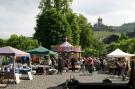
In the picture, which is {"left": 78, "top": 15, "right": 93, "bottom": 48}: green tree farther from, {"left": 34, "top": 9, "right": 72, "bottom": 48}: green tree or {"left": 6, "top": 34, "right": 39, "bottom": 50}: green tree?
{"left": 34, "top": 9, "right": 72, "bottom": 48}: green tree

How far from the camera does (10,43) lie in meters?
109

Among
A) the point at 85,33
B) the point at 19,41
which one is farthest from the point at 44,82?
the point at 85,33

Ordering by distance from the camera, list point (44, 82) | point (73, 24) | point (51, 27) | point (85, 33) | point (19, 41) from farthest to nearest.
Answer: point (85, 33) → point (19, 41) → point (73, 24) → point (51, 27) → point (44, 82)

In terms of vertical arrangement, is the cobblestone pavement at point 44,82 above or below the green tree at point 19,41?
below

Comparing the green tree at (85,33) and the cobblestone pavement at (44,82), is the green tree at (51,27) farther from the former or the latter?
the cobblestone pavement at (44,82)

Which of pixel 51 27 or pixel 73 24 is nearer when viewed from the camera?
pixel 51 27

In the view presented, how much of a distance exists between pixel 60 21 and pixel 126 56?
112 feet

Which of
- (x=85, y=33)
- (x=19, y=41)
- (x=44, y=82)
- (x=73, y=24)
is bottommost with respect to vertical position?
(x=44, y=82)

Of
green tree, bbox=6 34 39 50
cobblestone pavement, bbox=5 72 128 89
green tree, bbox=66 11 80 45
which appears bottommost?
cobblestone pavement, bbox=5 72 128 89

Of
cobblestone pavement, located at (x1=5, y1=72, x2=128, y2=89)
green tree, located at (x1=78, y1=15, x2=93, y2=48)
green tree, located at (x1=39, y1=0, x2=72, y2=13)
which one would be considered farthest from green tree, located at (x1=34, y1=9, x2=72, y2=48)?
cobblestone pavement, located at (x1=5, y1=72, x2=128, y2=89)

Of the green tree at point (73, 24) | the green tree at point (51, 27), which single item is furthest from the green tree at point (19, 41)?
the green tree at point (51, 27)

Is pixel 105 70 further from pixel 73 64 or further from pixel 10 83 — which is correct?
pixel 10 83

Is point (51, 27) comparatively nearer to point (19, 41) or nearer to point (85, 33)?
point (19, 41)

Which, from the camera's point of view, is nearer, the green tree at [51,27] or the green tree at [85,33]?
the green tree at [51,27]
